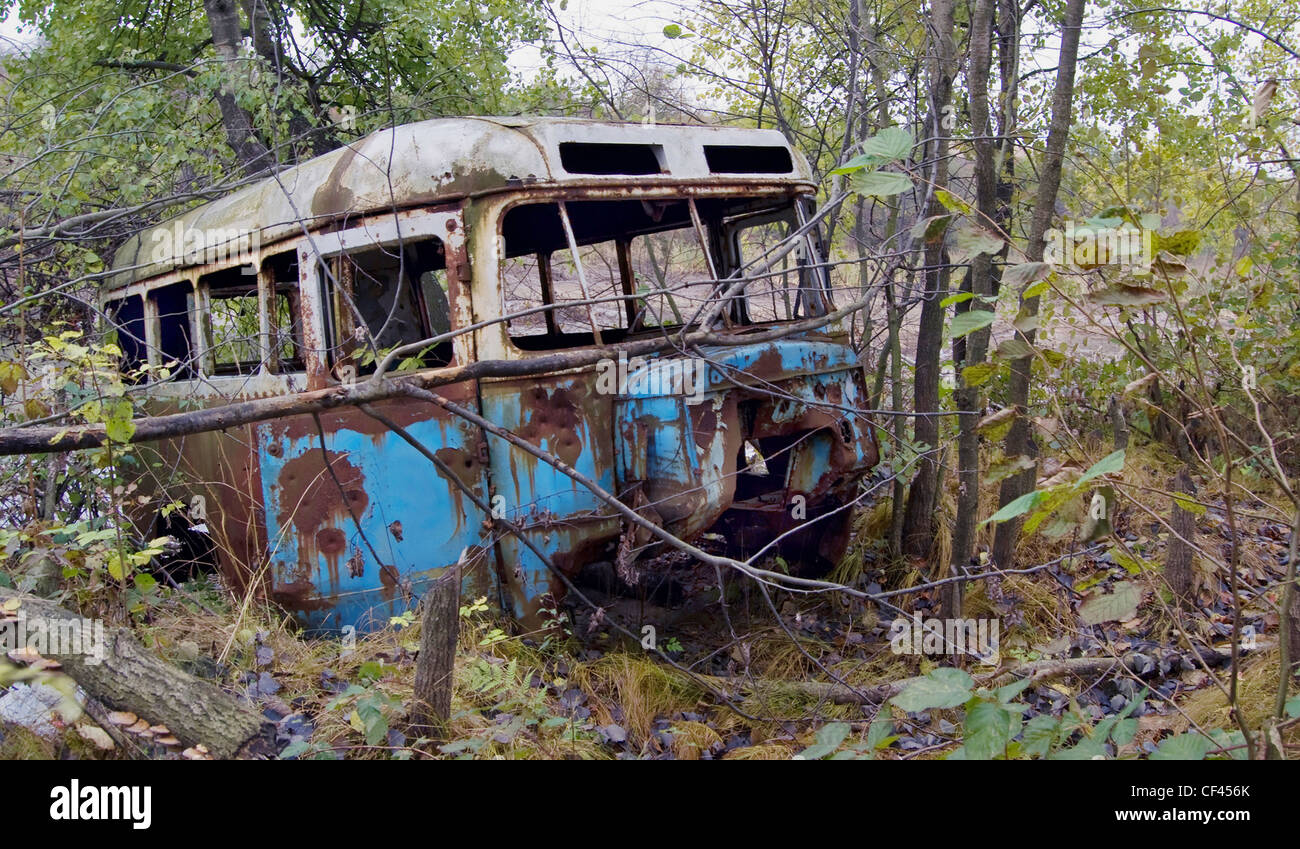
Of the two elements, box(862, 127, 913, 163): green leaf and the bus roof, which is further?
the bus roof

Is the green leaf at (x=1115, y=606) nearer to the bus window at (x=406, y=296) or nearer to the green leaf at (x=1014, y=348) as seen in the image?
the green leaf at (x=1014, y=348)

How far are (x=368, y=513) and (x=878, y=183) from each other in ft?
8.97

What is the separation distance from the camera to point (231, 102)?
8.38m

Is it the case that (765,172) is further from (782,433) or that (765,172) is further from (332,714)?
(332,714)

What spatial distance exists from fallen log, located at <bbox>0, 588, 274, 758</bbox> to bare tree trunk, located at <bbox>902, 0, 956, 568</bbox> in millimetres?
3570

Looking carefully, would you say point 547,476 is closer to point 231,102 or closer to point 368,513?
point 368,513

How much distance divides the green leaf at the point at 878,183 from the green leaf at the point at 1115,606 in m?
1.19

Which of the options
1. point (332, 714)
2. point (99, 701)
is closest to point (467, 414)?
point (332, 714)

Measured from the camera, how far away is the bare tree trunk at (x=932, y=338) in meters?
5.41

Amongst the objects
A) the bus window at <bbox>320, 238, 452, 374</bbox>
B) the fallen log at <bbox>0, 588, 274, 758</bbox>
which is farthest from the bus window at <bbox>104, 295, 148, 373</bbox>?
the fallen log at <bbox>0, 588, 274, 758</bbox>

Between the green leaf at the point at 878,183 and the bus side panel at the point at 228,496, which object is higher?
the green leaf at the point at 878,183

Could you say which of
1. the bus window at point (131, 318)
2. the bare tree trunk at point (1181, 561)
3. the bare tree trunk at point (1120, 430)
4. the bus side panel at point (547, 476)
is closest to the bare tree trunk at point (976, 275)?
the bare tree trunk at point (1181, 561)

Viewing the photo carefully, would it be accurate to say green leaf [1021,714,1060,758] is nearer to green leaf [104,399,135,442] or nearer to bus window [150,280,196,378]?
green leaf [104,399,135,442]

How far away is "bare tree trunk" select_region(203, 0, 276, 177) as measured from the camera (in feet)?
27.1
